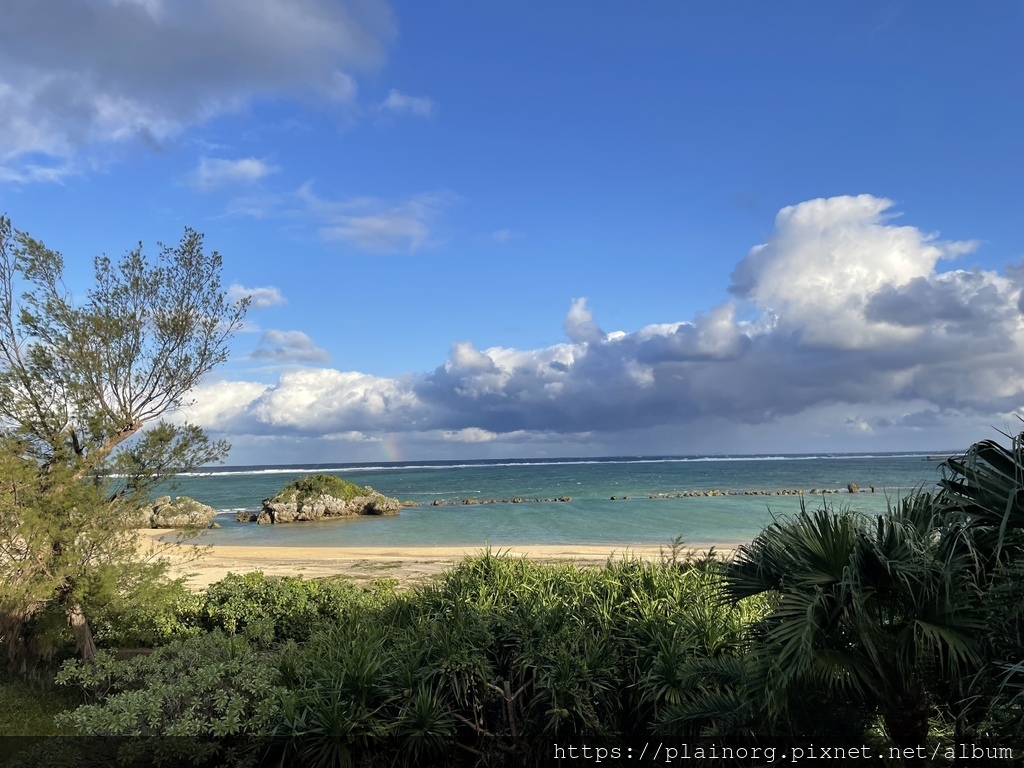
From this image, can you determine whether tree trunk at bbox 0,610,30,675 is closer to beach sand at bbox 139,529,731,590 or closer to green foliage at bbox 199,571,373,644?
green foliage at bbox 199,571,373,644

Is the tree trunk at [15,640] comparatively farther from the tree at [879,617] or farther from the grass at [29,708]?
the tree at [879,617]

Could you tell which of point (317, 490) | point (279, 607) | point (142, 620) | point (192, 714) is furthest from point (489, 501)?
point (192, 714)

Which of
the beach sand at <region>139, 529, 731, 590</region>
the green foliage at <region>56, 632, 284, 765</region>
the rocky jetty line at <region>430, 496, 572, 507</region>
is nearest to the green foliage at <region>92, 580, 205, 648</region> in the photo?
the green foliage at <region>56, 632, 284, 765</region>

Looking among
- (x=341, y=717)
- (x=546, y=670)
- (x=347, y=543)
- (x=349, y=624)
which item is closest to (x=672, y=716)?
(x=546, y=670)

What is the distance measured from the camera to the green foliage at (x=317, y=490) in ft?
159

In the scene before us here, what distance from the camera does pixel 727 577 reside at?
5590mm

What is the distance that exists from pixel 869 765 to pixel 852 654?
6.09 ft

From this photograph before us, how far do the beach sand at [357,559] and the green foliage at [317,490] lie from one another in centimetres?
1570

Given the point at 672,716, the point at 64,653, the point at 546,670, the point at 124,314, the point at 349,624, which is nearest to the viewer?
the point at 672,716

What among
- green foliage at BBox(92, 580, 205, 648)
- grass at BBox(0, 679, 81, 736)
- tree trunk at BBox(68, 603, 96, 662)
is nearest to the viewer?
grass at BBox(0, 679, 81, 736)

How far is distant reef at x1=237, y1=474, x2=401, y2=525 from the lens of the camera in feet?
153

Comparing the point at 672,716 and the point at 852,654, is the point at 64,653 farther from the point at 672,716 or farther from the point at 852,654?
the point at 852,654

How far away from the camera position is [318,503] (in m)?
47.6

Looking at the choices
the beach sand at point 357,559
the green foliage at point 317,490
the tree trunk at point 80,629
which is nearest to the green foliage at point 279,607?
the tree trunk at point 80,629
